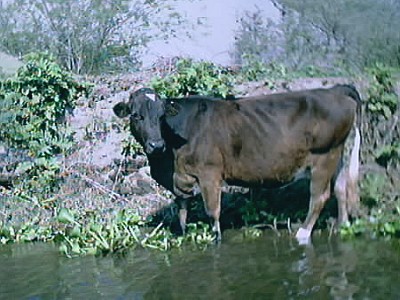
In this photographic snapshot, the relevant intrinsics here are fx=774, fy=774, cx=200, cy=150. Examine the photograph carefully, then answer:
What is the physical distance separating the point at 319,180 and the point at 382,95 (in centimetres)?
195

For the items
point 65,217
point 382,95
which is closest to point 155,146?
point 65,217

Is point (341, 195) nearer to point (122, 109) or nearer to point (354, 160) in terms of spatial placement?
point (354, 160)

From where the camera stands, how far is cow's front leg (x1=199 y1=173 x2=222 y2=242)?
354 inches

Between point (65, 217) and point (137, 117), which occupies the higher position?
point (137, 117)

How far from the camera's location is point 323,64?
40.8 ft

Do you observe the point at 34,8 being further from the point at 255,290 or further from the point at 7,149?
the point at 255,290

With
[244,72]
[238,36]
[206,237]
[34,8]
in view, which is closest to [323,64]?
[244,72]

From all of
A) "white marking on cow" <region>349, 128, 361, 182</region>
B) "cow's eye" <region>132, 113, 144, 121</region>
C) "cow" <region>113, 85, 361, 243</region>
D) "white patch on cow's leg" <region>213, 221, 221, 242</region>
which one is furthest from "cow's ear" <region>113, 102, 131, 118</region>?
"white marking on cow" <region>349, 128, 361, 182</region>

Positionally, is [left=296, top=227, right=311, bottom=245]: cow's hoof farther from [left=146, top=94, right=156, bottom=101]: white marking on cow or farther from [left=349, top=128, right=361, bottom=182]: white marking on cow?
[left=146, top=94, right=156, bottom=101]: white marking on cow

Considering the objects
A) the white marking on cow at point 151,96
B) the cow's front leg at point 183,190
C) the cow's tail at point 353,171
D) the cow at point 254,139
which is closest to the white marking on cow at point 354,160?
the cow's tail at point 353,171

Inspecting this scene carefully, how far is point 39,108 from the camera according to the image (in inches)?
490

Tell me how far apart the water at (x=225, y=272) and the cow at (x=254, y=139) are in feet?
2.31

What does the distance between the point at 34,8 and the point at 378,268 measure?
38.1ft

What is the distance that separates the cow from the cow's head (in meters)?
0.01
